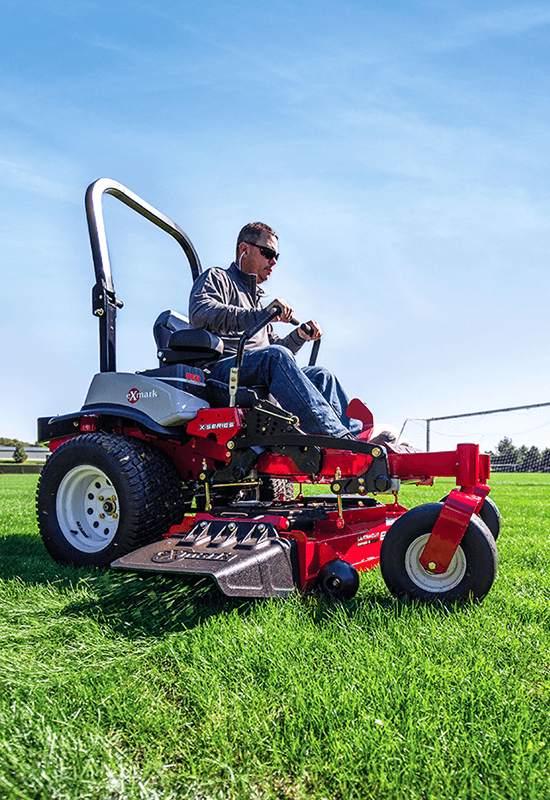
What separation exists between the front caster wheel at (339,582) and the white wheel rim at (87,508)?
1.44 metres

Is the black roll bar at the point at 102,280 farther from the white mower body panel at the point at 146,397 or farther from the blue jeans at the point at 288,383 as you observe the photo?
the blue jeans at the point at 288,383

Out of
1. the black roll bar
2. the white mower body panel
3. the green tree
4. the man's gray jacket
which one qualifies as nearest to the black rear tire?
the white mower body panel

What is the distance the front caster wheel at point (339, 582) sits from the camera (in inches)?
107

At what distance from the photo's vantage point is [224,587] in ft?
7.45

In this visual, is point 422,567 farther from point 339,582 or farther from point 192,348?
point 192,348

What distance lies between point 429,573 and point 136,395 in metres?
1.98

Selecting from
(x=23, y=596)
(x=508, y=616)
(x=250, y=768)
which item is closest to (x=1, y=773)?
(x=250, y=768)

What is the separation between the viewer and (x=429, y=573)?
267 cm

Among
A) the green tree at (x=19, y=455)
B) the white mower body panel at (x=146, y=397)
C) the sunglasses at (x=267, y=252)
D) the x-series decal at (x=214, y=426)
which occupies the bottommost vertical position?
the green tree at (x=19, y=455)

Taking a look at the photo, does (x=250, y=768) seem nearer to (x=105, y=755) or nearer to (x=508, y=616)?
(x=105, y=755)

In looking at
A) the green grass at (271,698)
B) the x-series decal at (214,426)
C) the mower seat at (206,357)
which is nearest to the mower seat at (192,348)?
the mower seat at (206,357)

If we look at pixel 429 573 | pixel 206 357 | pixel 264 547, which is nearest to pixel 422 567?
pixel 429 573

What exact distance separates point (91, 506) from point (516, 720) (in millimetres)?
2808

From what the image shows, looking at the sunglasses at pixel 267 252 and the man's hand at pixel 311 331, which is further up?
the sunglasses at pixel 267 252
